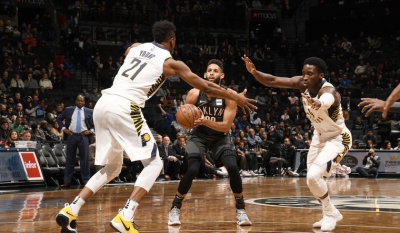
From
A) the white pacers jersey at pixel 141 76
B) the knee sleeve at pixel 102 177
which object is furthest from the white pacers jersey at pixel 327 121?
the knee sleeve at pixel 102 177

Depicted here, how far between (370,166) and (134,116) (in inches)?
618

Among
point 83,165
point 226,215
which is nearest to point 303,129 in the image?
point 83,165

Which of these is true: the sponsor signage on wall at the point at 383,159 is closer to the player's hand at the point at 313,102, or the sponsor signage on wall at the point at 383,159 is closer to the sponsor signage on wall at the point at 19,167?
the sponsor signage on wall at the point at 19,167

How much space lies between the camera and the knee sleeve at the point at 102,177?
6.84 m

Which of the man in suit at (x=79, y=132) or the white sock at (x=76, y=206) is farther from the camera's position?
the man in suit at (x=79, y=132)

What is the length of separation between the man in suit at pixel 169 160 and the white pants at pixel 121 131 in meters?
12.0

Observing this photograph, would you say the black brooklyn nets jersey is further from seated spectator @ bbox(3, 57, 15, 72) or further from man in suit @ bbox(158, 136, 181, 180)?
seated spectator @ bbox(3, 57, 15, 72)

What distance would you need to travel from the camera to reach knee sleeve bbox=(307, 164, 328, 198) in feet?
25.0

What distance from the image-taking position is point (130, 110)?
6.55 metres

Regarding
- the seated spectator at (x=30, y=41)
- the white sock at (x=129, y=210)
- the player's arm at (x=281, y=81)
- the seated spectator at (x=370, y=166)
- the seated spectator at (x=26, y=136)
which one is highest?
the player's arm at (x=281, y=81)

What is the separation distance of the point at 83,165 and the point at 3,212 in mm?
5935

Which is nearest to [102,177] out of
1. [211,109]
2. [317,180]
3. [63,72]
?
[211,109]

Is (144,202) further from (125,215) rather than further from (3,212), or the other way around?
(125,215)

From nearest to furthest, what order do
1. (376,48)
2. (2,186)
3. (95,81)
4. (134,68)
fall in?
(134,68)
(2,186)
(95,81)
(376,48)
